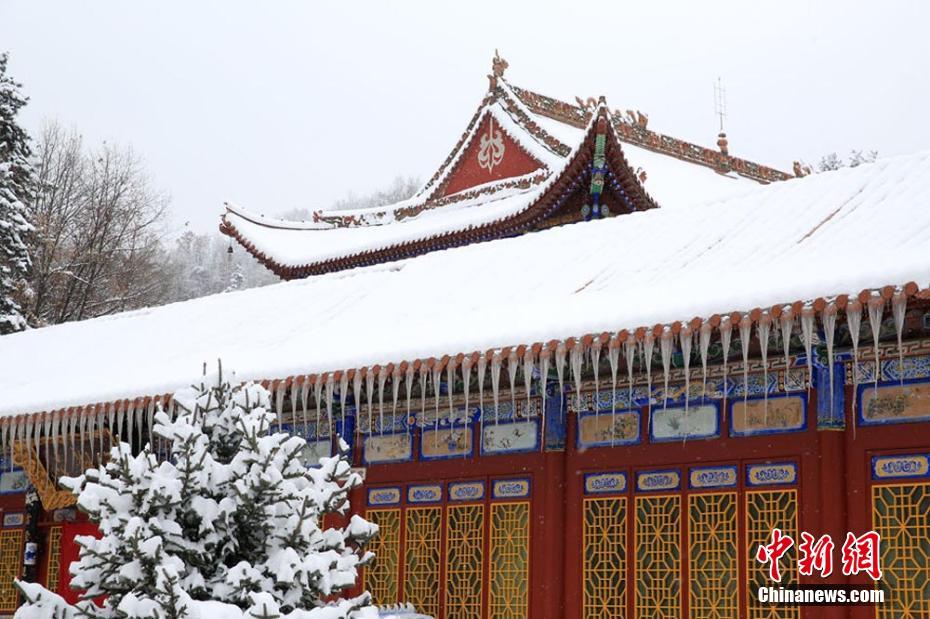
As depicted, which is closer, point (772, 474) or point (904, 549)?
point (904, 549)

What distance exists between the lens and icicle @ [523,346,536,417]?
827cm

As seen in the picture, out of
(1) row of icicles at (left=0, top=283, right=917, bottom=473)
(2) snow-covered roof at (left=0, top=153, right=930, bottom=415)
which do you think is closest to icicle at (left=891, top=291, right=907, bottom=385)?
(1) row of icicles at (left=0, top=283, right=917, bottom=473)

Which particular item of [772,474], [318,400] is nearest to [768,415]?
[772,474]

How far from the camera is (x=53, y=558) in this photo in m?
13.8

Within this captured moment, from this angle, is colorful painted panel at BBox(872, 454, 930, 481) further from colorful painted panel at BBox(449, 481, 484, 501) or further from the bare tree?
the bare tree

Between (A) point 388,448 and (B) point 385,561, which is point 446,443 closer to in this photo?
(A) point 388,448

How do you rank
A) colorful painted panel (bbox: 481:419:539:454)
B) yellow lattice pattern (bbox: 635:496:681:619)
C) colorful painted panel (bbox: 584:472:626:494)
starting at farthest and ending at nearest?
colorful painted panel (bbox: 481:419:539:454)
colorful painted panel (bbox: 584:472:626:494)
yellow lattice pattern (bbox: 635:496:681:619)

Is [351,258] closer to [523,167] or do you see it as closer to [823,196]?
[523,167]

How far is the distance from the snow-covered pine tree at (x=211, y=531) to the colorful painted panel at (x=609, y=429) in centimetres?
341

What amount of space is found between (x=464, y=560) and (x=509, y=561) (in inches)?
19.3

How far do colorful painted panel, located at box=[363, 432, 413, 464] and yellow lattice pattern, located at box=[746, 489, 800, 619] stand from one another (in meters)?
3.53

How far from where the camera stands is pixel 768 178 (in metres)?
24.2

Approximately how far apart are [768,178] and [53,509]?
52.6ft

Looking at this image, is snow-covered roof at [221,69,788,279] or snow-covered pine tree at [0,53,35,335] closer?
snow-covered roof at [221,69,788,279]
